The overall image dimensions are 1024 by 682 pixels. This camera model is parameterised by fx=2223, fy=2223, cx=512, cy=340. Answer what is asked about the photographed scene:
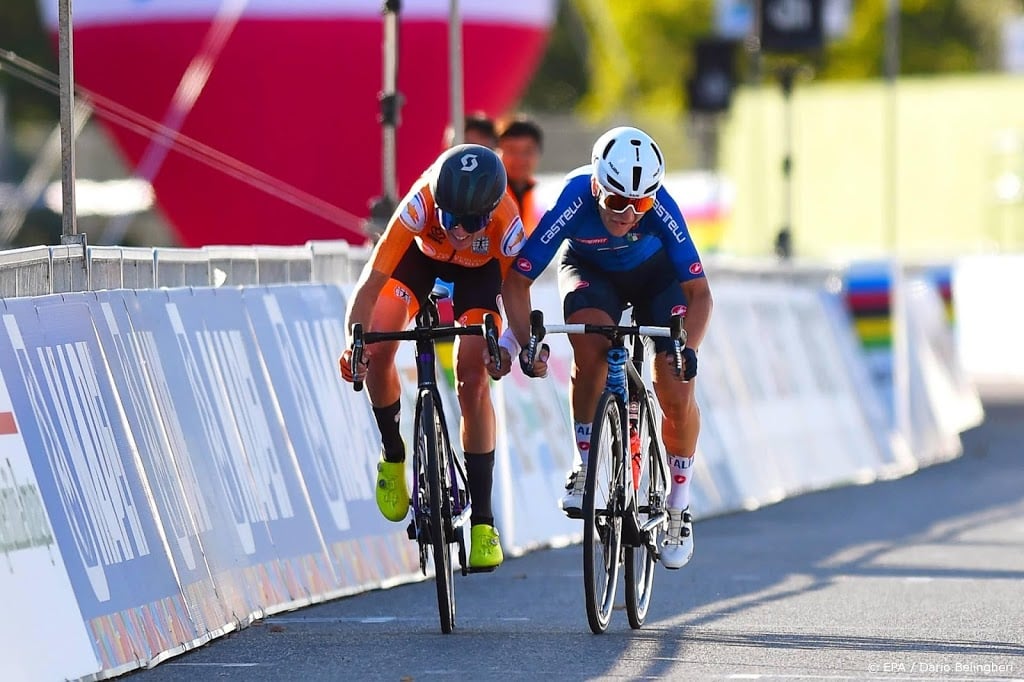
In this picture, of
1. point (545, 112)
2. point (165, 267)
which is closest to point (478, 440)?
point (165, 267)

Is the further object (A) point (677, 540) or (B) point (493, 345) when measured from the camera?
(A) point (677, 540)

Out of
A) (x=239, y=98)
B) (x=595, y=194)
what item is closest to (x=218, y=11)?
(x=239, y=98)

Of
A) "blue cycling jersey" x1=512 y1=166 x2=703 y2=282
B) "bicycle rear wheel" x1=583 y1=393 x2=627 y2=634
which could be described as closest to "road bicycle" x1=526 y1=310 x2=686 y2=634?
"bicycle rear wheel" x1=583 y1=393 x2=627 y2=634

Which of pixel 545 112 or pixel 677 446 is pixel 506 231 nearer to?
pixel 677 446

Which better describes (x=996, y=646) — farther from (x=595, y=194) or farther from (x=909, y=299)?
(x=909, y=299)

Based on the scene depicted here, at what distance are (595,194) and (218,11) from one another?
16.1m

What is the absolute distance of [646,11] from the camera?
7050cm

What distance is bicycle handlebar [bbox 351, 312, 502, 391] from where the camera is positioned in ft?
29.1

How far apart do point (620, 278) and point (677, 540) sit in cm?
114

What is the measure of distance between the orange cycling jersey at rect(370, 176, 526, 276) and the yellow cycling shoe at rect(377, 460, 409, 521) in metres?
0.88

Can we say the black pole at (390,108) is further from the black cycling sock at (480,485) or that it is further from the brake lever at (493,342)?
the brake lever at (493,342)

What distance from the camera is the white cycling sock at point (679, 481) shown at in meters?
9.52

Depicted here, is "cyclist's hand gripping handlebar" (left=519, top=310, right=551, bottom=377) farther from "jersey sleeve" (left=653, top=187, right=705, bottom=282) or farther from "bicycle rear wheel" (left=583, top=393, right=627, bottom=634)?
"jersey sleeve" (left=653, top=187, right=705, bottom=282)

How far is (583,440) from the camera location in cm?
912
